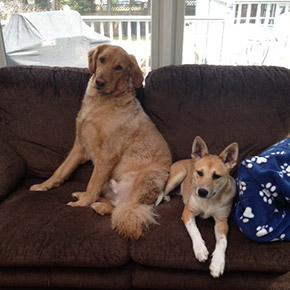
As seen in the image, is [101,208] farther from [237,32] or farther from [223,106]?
[237,32]

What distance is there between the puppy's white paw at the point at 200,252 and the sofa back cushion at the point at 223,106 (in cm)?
80

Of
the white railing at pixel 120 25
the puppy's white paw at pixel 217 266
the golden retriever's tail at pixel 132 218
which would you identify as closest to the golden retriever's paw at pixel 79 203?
the golden retriever's tail at pixel 132 218

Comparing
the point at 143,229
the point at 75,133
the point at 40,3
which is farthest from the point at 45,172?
the point at 40,3

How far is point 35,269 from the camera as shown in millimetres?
1565

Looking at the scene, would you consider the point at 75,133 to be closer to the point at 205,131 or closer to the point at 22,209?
the point at 22,209

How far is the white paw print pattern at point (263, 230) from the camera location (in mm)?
1482

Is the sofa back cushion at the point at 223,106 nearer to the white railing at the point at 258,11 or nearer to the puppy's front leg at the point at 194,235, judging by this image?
the puppy's front leg at the point at 194,235

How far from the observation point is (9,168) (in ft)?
6.34

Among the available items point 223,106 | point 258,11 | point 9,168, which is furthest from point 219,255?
point 258,11

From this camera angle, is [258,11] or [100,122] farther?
[258,11]

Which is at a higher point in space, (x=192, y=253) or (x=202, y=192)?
(x=202, y=192)

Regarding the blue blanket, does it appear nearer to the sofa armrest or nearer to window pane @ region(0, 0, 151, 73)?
the sofa armrest

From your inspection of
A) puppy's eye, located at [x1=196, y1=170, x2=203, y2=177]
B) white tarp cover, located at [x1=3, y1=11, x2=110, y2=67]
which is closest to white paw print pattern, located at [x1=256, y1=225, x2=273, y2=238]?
puppy's eye, located at [x1=196, y1=170, x2=203, y2=177]

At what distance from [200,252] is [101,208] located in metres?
0.64
